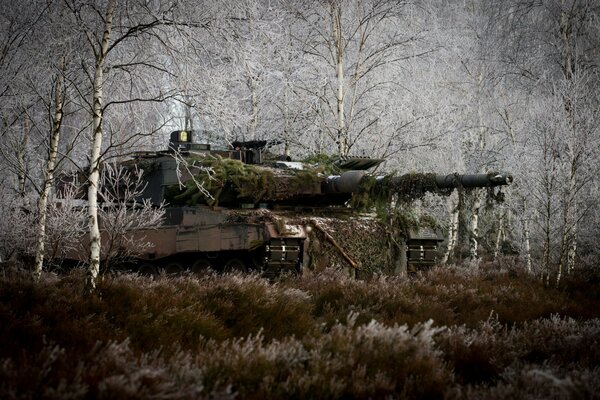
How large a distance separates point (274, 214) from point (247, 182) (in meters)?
0.84

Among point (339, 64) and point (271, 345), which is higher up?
point (339, 64)

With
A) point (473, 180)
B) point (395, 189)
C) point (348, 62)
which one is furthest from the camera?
point (348, 62)

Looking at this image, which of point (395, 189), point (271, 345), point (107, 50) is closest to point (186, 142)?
point (395, 189)

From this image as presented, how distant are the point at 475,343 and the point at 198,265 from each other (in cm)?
733

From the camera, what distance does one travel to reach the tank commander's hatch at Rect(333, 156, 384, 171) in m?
12.6

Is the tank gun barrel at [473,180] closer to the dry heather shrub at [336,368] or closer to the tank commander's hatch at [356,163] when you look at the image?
the tank commander's hatch at [356,163]

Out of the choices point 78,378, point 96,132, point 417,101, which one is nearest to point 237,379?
point 78,378

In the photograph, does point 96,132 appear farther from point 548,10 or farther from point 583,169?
point 548,10

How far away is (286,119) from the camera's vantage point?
59.3 ft

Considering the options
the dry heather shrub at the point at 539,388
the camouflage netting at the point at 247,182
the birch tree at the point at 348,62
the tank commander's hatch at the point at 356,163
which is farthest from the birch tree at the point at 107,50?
the birch tree at the point at 348,62

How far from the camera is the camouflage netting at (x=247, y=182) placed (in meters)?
11.4

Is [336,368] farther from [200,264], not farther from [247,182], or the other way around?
[200,264]

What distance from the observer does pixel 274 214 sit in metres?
11.3

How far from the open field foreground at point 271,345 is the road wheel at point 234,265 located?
2.36m
